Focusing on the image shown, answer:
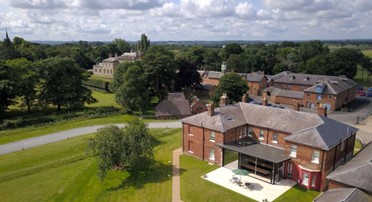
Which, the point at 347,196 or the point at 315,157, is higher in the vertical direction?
the point at 315,157

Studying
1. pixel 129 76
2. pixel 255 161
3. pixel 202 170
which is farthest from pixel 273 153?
pixel 129 76

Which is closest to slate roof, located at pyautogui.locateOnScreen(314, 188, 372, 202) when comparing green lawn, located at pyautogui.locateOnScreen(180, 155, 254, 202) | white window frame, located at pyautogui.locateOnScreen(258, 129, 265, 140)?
green lawn, located at pyautogui.locateOnScreen(180, 155, 254, 202)

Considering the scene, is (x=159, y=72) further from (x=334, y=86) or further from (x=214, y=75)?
(x=334, y=86)

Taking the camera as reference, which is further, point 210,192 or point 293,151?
point 293,151

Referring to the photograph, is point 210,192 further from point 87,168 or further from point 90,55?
point 90,55

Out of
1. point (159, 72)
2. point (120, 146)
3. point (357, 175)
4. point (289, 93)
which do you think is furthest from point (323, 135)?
point (159, 72)

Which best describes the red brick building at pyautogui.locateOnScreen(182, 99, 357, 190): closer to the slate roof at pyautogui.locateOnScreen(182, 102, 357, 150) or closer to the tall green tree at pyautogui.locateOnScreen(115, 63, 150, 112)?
the slate roof at pyautogui.locateOnScreen(182, 102, 357, 150)
